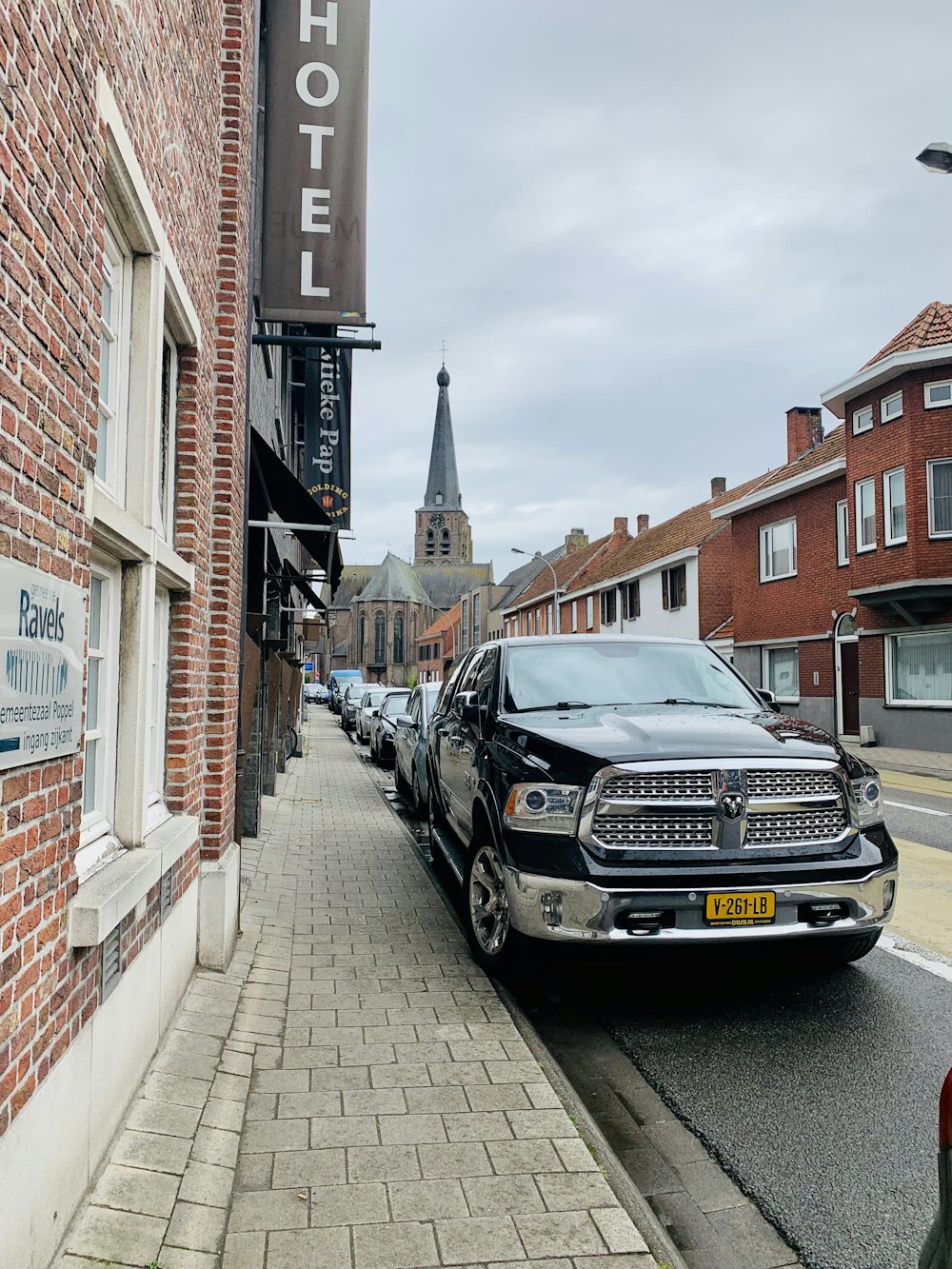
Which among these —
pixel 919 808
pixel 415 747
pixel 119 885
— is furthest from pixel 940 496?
pixel 119 885

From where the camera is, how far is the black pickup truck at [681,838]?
424 cm

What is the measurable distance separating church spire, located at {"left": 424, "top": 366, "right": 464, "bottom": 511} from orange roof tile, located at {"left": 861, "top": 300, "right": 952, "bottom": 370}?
80055 mm

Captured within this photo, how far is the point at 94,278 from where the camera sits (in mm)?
2869

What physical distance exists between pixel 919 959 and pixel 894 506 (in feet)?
58.6

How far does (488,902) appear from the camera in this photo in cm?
525

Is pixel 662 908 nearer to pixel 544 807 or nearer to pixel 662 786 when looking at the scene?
pixel 662 786

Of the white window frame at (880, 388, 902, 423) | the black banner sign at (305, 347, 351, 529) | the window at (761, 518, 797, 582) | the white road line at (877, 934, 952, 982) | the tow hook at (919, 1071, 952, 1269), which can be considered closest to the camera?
the tow hook at (919, 1071, 952, 1269)

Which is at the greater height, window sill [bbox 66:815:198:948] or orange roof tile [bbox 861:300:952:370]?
orange roof tile [bbox 861:300:952:370]

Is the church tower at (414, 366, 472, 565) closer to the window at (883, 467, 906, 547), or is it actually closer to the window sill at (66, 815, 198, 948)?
the window at (883, 467, 906, 547)

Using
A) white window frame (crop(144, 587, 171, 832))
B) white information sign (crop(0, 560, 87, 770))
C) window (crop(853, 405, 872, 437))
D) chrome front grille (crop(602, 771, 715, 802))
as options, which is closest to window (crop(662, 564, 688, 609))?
window (crop(853, 405, 872, 437))

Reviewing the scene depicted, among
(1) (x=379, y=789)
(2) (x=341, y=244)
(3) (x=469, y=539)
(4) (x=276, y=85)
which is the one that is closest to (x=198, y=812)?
(2) (x=341, y=244)

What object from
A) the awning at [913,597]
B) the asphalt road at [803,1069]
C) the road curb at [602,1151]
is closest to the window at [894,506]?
the awning at [913,597]

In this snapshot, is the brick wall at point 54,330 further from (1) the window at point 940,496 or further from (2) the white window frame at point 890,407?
(2) the white window frame at point 890,407

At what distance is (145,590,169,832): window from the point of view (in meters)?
4.32
